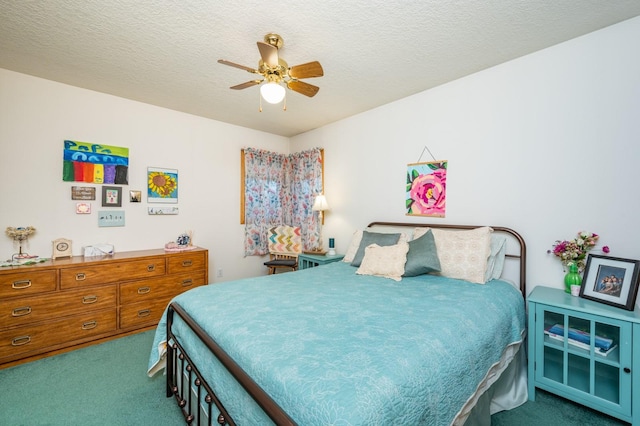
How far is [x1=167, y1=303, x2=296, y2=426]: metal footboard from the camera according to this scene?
95 cm

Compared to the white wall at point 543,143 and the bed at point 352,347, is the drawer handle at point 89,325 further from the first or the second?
the white wall at point 543,143

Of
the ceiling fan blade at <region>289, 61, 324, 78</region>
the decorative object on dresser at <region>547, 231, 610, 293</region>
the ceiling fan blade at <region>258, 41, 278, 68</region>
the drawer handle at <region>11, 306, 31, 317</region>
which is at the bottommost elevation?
the drawer handle at <region>11, 306, 31, 317</region>

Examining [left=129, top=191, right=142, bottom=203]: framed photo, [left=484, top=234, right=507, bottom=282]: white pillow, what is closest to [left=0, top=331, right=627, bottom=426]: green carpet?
[left=484, top=234, right=507, bottom=282]: white pillow

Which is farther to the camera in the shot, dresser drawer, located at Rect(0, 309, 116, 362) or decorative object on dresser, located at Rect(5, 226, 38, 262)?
decorative object on dresser, located at Rect(5, 226, 38, 262)

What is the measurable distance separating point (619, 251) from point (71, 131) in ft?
16.8

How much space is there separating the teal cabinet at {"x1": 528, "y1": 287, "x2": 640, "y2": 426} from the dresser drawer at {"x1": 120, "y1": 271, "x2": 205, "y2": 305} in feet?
11.2

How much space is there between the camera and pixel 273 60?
1921 mm

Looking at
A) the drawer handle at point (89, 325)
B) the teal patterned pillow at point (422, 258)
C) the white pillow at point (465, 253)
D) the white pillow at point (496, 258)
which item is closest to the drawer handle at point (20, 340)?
the drawer handle at point (89, 325)

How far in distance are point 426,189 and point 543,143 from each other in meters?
1.07

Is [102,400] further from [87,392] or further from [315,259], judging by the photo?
[315,259]

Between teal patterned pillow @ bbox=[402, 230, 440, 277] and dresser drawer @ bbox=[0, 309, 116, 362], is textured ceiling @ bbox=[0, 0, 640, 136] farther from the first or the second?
dresser drawer @ bbox=[0, 309, 116, 362]

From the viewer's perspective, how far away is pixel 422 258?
2459 millimetres

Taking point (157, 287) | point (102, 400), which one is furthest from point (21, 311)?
point (102, 400)

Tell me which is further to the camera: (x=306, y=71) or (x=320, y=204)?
(x=320, y=204)
